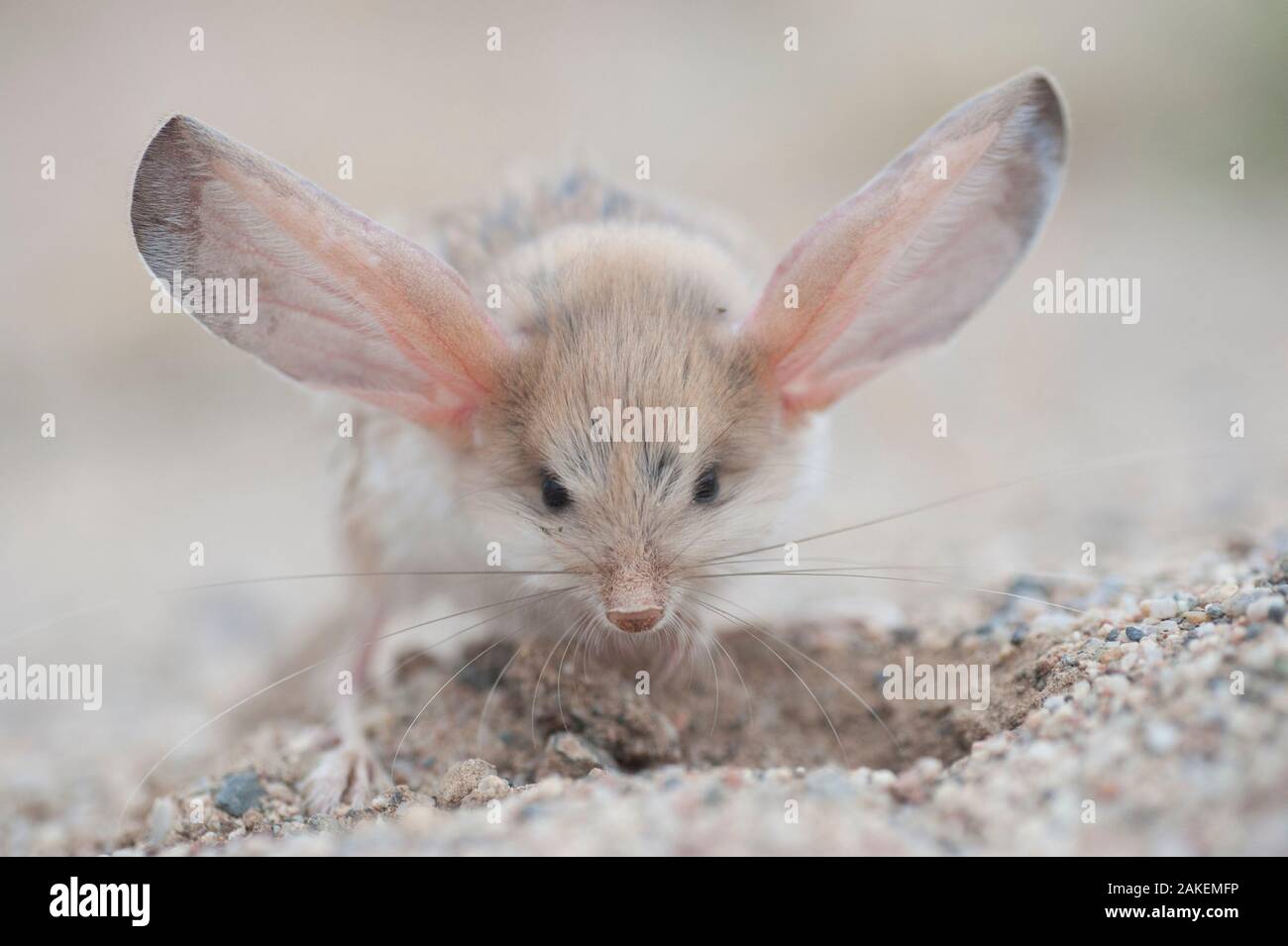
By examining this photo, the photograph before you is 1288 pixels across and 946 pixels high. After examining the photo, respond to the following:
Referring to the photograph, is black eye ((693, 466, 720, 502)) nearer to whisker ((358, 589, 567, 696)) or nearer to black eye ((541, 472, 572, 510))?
black eye ((541, 472, 572, 510))

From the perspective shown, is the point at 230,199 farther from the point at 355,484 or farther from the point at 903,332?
the point at 903,332

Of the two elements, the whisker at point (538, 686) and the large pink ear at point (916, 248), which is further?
the whisker at point (538, 686)

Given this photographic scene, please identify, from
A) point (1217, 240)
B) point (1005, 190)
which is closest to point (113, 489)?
point (1005, 190)

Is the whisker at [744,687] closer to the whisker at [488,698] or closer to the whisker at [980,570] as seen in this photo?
the whisker at [980,570]

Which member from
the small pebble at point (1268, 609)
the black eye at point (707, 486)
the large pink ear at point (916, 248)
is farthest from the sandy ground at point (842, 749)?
the large pink ear at point (916, 248)

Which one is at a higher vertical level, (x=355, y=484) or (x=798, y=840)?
(x=355, y=484)
